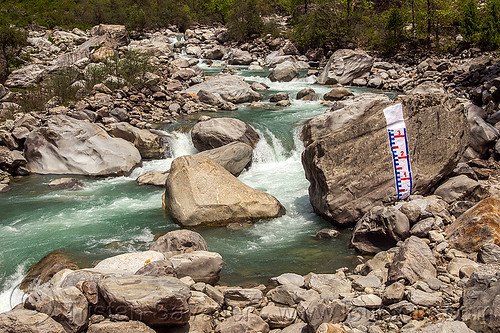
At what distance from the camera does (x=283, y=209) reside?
37.8 feet

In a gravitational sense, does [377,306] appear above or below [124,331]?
below

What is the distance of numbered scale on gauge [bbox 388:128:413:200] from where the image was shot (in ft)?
33.6

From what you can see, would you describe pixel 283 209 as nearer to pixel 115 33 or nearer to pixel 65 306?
pixel 65 306

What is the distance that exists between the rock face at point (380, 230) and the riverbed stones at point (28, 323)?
588 centimetres

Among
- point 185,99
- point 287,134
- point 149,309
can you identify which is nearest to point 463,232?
point 149,309

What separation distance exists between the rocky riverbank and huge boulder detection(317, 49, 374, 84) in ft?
13.2

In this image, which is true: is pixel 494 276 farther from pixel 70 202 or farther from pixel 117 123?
pixel 117 123

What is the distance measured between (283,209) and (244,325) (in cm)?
551

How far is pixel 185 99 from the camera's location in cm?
2186

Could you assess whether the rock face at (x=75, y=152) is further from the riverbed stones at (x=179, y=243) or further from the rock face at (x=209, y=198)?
the riverbed stones at (x=179, y=243)

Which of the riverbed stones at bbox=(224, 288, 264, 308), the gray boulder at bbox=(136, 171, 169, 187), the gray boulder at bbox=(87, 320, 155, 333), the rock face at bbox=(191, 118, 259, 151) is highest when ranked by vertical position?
the rock face at bbox=(191, 118, 259, 151)

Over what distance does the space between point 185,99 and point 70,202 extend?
10.5 meters

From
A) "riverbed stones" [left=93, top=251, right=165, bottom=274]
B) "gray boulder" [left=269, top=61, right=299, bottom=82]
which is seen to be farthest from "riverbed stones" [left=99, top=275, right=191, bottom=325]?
"gray boulder" [left=269, top=61, right=299, bottom=82]

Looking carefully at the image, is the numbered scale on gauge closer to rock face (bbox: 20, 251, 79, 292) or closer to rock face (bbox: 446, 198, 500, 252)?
rock face (bbox: 446, 198, 500, 252)
